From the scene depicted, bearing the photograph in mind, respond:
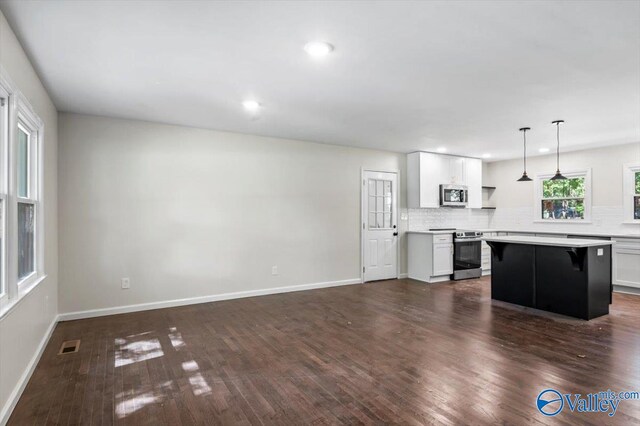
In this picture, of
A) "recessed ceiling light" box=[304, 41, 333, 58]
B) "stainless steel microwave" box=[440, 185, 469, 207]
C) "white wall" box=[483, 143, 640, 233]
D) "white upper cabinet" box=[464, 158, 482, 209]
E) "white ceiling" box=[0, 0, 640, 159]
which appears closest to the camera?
"white ceiling" box=[0, 0, 640, 159]

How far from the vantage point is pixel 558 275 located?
4395mm

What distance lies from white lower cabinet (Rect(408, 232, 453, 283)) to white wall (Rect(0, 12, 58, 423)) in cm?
565

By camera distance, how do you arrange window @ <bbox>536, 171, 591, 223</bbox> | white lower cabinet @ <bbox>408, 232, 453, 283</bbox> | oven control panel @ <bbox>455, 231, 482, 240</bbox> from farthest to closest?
oven control panel @ <bbox>455, 231, 482, 240</bbox>, window @ <bbox>536, 171, 591, 223</bbox>, white lower cabinet @ <bbox>408, 232, 453, 283</bbox>

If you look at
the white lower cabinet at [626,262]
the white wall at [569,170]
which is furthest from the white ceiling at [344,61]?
the white lower cabinet at [626,262]

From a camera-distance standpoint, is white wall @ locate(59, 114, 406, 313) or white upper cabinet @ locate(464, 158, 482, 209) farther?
white upper cabinet @ locate(464, 158, 482, 209)

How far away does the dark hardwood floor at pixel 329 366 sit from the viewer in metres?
2.25

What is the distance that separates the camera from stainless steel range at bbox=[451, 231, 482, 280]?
22.1ft

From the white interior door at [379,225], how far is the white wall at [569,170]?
2.94 m

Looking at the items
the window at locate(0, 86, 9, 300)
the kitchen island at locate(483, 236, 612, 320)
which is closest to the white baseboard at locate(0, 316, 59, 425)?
the window at locate(0, 86, 9, 300)

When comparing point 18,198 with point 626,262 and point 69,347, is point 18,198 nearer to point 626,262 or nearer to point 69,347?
point 69,347

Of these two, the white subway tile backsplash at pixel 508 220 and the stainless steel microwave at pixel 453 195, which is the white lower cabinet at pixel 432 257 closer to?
the white subway tile backsplash at pixel 508 220

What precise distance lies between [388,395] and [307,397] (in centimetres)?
57

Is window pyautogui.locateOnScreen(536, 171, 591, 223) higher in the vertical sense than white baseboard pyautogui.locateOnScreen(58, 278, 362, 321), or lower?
higher

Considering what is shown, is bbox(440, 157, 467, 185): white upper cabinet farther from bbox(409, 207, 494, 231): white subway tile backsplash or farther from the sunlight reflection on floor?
the sunlight reflection on floor
